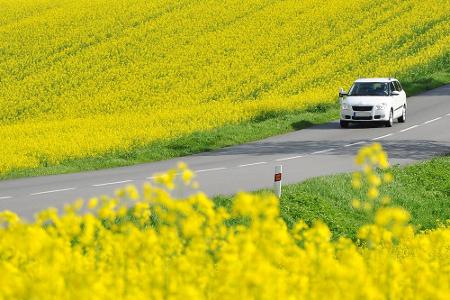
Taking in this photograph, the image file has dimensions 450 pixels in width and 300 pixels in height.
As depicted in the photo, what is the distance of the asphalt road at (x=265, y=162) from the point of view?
69.2 ft

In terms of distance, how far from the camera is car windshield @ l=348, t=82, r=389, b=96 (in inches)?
1426

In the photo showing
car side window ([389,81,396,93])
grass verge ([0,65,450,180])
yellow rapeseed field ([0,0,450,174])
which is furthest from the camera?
yellow rapeseed field ([0,0,450,174])

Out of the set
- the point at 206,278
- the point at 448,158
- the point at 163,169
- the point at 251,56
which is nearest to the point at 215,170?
the point at 163,169

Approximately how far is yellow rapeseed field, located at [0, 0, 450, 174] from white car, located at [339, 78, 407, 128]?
3665 millimetres

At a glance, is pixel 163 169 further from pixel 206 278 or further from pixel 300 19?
pixel 300 19

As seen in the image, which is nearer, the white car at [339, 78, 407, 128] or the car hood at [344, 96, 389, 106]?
the white car at [339, 78, 407, 128]

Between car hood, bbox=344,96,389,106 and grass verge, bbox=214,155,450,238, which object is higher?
car hood, bbox=344,96,389,106

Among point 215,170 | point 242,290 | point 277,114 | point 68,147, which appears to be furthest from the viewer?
point 277,114

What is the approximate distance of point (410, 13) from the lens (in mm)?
60406

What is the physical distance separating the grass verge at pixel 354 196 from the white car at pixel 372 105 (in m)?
9.88

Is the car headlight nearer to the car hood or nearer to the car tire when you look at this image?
the car hood

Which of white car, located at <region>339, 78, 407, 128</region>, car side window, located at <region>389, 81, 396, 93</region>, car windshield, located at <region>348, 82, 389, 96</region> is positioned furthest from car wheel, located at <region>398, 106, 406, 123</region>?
car windshield, located at <region>348, 82, 389, 96</region>

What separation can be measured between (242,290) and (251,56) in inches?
1878

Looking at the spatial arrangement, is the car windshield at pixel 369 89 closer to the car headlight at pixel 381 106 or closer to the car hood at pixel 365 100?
the car hood at pixel 365 100
